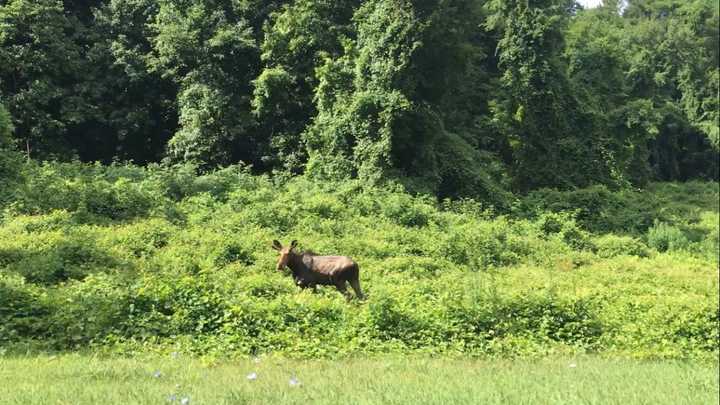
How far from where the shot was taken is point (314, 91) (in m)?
25.7

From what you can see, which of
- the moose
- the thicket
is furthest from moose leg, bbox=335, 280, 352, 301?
the thicket

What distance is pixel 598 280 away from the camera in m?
14.3

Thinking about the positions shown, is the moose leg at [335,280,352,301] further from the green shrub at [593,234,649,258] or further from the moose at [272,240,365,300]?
the green shrub at [593,234,649,258]

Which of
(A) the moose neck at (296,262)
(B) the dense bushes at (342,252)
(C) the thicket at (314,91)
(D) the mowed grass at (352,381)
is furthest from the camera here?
(C) the thicket at (314,91)

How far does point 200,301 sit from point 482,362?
3898 mm

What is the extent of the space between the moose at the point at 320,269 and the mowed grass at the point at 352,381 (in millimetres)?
2602

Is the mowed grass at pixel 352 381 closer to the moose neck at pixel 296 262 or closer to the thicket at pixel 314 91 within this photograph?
the moose neck at pixel 296 262

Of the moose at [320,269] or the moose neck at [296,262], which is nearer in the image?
the moose at [320,269]

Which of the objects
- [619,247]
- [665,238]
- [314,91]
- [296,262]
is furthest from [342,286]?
[314,91]

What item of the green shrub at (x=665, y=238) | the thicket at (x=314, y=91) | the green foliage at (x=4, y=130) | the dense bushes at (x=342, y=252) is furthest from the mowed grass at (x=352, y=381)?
the thicket at (x=314, y=91)

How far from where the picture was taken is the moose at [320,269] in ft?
31.7

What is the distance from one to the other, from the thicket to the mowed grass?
1476cm

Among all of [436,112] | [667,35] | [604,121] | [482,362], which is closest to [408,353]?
[482,362]

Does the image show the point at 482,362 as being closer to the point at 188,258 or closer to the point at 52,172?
the point at 188,258
